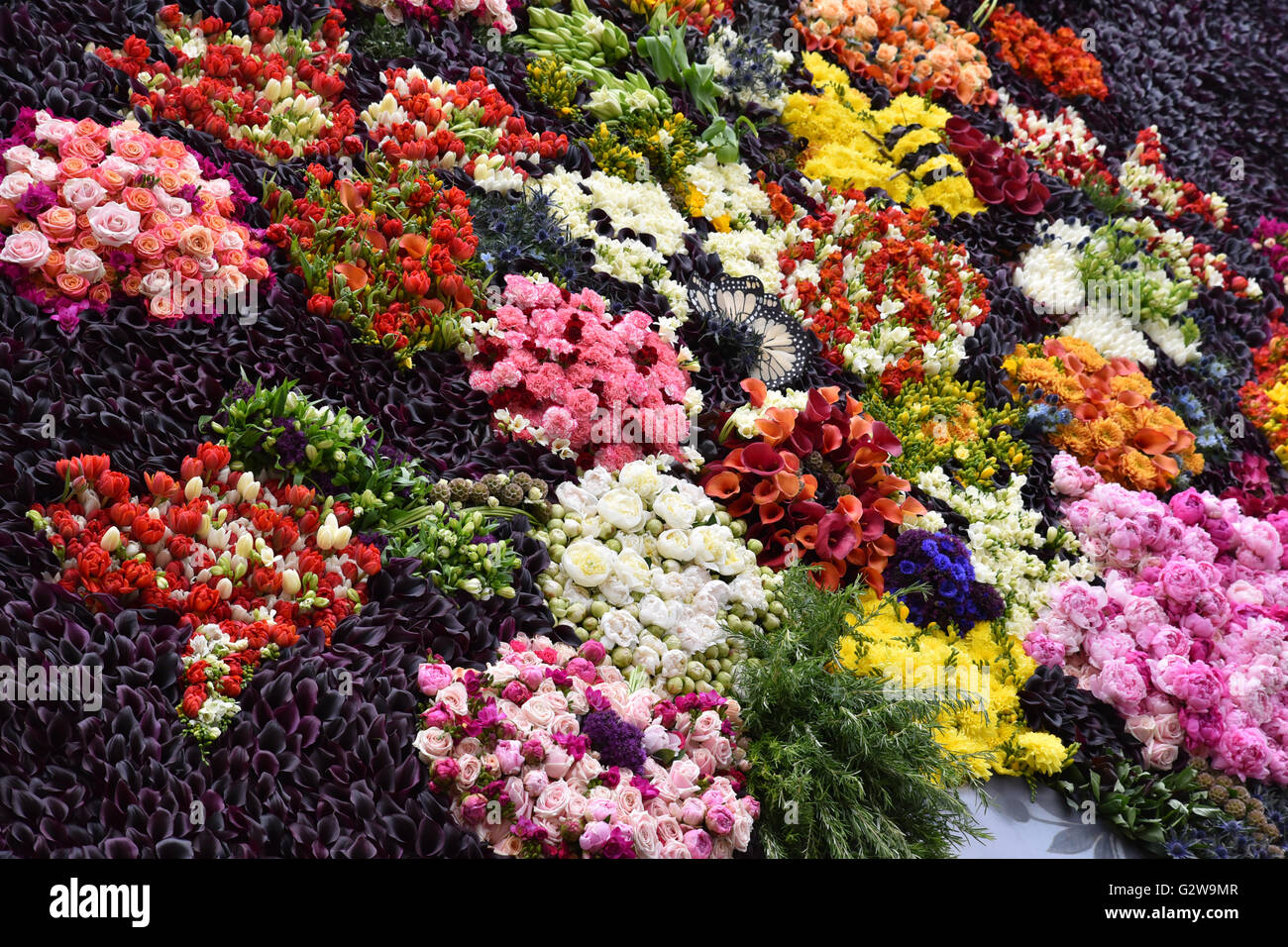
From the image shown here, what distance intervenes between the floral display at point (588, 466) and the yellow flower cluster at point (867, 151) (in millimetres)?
29

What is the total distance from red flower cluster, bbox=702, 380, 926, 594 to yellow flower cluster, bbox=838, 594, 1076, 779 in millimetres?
232

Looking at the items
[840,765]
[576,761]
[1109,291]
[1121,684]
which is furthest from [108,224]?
[1109,291]

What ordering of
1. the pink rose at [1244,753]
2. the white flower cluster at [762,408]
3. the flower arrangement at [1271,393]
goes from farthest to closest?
the flower arrangement at [1271,393]
the white flower cluster at [762,408]
the pink rose at [1244,753]

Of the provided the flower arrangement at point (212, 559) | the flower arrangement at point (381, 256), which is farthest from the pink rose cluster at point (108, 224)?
the flower arrangement at point (212, 559)

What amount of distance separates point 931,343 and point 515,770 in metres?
3.04

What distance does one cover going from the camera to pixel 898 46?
6.40 m

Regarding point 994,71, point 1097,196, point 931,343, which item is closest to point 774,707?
point 931,343

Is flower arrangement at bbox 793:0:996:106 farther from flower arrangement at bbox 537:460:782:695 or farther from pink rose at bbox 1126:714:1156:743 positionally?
pink rose at bbox 1126:714:1156:743

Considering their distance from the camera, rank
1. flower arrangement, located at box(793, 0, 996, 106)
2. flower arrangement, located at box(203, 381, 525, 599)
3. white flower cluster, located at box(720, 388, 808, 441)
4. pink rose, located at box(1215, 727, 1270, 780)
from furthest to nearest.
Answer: flower arrangement, located at box(793, 0, 996, 106)
white flower cluster, located at box(720, 388, 808, 441)
pink rose, located at box(1215, 727, 1270, 780)
flower arrangement, located at box(203, 381, 525, 599)

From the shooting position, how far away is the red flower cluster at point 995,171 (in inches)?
228

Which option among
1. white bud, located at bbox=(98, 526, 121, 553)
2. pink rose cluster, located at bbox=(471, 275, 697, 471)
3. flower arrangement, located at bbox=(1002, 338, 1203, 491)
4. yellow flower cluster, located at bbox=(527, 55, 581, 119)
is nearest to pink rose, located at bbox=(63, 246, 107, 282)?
white bud, located at bbox=(98, 526, 121, 553)

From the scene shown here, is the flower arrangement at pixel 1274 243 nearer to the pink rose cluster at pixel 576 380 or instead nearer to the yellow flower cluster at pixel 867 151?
the yellow flower cluster at pixel 867 151

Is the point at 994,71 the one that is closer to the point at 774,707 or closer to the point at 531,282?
the point at 531,282

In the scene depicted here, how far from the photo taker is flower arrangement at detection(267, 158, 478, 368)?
3.76m
